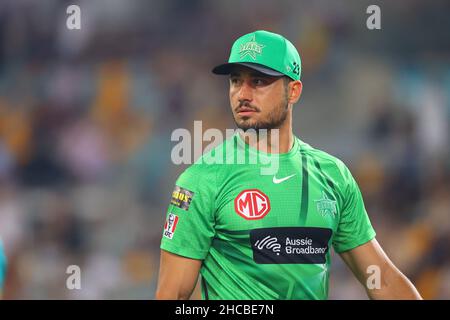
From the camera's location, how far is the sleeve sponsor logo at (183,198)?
4234 millimetres

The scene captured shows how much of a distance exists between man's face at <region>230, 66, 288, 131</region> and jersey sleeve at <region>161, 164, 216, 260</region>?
368mm

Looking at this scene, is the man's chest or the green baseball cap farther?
the green baseball cap

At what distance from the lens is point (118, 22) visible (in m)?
9.85

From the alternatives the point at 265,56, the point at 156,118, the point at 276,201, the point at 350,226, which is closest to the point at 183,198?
the point at 276,201

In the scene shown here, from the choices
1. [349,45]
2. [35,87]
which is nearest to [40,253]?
[35,87]

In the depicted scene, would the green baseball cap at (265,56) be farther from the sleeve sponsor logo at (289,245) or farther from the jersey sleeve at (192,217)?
the sleeve sponsor logo at (289,245)

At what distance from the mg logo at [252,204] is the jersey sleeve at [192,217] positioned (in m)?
0.14

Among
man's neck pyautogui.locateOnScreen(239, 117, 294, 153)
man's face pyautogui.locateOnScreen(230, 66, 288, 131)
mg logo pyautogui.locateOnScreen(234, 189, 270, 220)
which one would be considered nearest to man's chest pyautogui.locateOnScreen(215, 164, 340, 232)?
mg logo pyautogui.locateOnScreen(234, 189, 270, 220)

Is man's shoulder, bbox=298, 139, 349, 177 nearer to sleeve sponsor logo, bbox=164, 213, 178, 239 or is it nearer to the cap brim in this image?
the cap brim

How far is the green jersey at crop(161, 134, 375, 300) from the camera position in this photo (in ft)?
13.9

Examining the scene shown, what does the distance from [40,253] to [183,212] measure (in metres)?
4.67

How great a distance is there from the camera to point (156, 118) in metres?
9.31

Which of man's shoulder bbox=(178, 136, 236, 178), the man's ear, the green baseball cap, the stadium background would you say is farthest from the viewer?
the stadium background

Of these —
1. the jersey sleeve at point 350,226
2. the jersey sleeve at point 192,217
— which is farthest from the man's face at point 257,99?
the jersey sleeve at point 350,226
